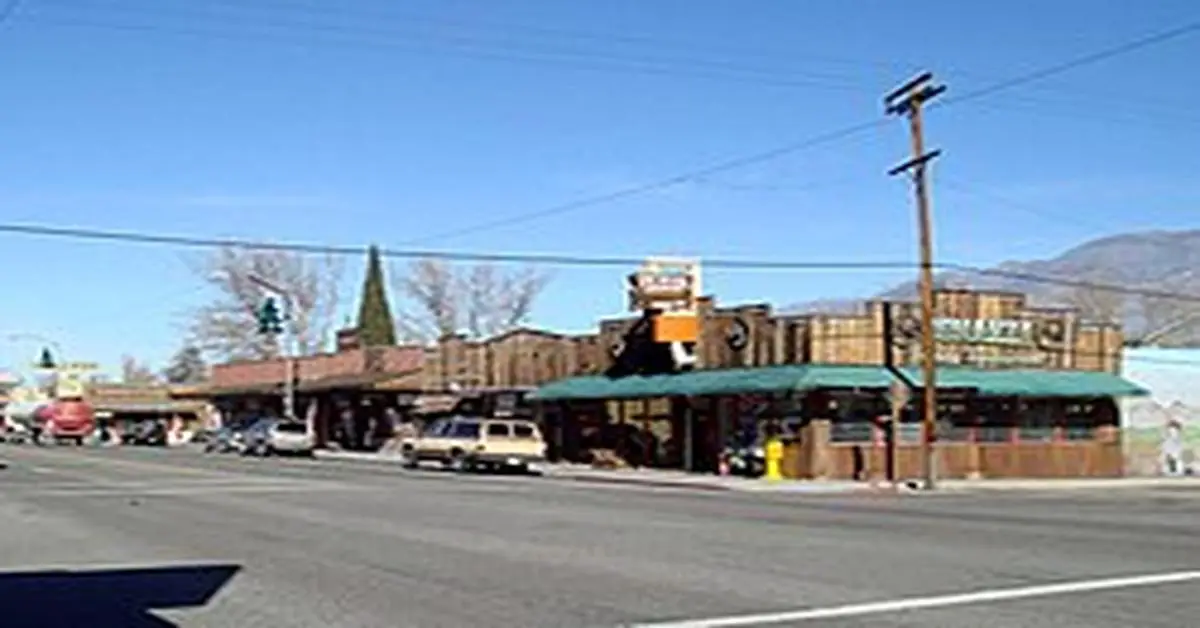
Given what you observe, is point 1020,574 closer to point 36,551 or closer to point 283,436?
point 36,551

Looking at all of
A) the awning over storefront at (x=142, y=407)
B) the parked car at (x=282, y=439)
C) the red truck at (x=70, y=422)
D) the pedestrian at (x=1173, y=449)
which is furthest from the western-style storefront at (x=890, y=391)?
the awning over storefront at (x=142, y=407)

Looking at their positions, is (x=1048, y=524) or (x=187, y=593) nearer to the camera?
(x=187, y=593)

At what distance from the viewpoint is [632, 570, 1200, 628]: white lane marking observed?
12445 millimetres

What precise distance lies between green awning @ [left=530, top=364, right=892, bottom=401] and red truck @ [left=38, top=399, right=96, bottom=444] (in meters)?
50.5

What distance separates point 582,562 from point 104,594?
4891 millimetres

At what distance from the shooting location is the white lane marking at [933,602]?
40.8 ft

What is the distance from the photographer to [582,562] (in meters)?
17.1

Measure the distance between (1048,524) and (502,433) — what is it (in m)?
25.5

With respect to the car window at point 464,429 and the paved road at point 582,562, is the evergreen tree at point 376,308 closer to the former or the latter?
the car window at point 464,429

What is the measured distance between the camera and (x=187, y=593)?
48.3 feet

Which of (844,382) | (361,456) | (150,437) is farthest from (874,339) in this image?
(150,437)

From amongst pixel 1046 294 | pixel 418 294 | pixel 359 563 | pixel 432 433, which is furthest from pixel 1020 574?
pixel 1046 294

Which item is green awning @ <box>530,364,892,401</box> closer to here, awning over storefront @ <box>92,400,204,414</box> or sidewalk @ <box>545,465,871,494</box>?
sidewalk @ <box>545,465,871,494</box>

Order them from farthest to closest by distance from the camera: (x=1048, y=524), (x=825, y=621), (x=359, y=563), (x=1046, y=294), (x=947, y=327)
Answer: (x=1046, y=294), (x=947, y=327), (x=1048, y=524), (x=359, y=563), (x=825, y=621)
